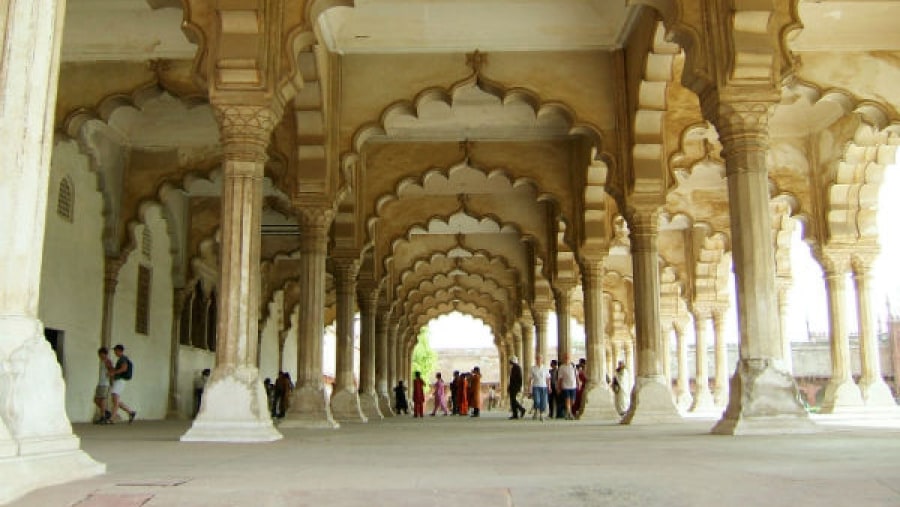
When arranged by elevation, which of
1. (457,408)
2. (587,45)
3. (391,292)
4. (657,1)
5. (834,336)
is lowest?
(457,408)

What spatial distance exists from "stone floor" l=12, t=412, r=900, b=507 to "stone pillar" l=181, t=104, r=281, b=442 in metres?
0.90

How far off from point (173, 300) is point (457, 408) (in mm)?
9362

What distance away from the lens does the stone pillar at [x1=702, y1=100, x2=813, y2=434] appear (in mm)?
7941

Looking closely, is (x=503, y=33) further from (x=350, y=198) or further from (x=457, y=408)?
(x=457, y=408)

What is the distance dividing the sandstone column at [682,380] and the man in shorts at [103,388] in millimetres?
16739

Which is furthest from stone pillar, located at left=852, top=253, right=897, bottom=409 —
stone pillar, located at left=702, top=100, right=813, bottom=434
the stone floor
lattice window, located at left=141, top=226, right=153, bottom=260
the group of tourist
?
lattice window, located at left=141, top=226, right=153, bottom=260

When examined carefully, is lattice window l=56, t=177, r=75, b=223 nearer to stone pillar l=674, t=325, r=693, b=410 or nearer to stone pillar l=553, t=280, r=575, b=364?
stone pillar l=553, t=280, r=575, b=364

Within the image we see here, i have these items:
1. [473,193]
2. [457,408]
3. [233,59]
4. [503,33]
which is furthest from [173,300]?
[233,59]

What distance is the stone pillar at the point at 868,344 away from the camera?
16062 millimetres

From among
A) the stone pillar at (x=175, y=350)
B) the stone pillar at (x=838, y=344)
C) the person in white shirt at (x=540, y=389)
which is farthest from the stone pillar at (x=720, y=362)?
the stone pillar at (x=175, y=350)

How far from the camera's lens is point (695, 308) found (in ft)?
77.8

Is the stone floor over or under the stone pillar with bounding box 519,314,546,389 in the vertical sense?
under

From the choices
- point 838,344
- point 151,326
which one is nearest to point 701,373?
point 838,344

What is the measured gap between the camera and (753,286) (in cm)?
830
